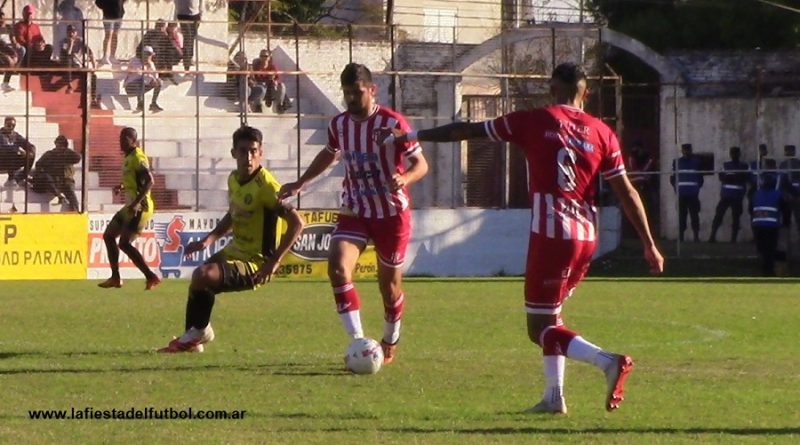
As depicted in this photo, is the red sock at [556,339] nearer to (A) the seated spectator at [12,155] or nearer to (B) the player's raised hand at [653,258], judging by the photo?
(B) the player's raised hand at [653,258]

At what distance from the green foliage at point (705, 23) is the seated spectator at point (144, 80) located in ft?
62.7

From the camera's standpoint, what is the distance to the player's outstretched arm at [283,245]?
12484 millimetres

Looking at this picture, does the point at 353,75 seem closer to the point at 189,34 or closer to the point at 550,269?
the point at 550,269

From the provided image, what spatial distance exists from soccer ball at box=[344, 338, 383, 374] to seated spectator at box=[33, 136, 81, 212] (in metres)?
16.8

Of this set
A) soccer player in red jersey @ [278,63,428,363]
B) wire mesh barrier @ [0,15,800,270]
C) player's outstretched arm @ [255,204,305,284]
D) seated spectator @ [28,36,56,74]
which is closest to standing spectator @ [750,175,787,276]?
wire mesh barrier @ [0,15,800,270]

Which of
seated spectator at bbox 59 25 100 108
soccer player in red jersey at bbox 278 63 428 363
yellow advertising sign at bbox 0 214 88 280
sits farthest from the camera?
seated spectator at bbox 59 25 100 108

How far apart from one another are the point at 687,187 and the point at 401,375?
22508mm

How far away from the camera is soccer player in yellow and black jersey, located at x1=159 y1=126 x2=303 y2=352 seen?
12680mm

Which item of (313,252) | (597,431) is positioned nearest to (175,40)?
(313,252)

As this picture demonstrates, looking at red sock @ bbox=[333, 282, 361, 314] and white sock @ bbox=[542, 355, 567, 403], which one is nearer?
white sock @ bbox=[542, 355, 567, 403]

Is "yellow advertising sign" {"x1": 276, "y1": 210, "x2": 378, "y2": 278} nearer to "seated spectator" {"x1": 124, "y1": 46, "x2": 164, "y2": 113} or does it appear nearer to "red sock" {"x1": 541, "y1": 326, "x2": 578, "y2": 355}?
"seated spectator" {"x1": 124, "y1": 46, "x2": 164, "y2": 113}

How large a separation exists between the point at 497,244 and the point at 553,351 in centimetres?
2137

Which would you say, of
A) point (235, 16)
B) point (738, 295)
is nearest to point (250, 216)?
point (738, 295)

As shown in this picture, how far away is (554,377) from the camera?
31.0ft
